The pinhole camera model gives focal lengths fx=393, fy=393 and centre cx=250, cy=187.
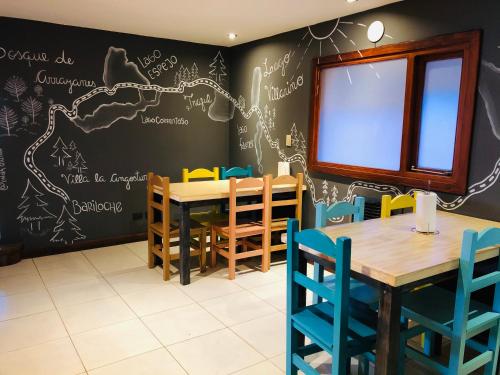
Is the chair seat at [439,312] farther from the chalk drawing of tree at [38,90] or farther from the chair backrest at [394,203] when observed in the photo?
the chalk drawing of tree at [38,90]

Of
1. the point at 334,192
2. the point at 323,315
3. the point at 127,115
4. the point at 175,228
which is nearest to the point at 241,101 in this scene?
the point at 127,115

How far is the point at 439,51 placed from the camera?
2850 mm

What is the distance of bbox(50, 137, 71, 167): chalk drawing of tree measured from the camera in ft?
13.6

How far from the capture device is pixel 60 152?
13.7 ft

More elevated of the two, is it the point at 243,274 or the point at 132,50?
the point at 132,50

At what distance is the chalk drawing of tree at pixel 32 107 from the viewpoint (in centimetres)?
396

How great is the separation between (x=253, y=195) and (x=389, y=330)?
222cm

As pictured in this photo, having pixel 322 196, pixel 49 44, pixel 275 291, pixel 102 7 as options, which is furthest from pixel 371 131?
pixel 49 44

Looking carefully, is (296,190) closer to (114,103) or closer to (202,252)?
(202,252)

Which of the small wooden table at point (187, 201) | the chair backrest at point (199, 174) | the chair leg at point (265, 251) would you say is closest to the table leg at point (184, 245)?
the small wooden table at point (187, 201)

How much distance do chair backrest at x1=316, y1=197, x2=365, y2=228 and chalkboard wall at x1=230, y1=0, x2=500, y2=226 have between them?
69 cm

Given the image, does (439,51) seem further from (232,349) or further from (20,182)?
(20,182)

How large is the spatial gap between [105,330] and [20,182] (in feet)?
7.04

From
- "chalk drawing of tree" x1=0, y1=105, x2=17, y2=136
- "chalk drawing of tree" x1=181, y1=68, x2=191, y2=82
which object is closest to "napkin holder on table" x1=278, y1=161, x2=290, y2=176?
"chalk drawing of tree" x1=181, y1=68, x2=191, y2=82
